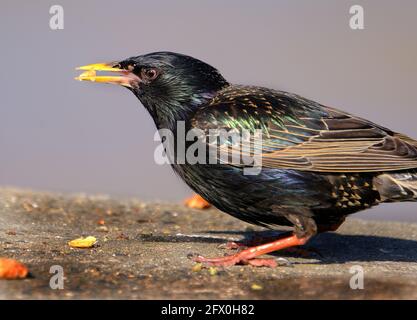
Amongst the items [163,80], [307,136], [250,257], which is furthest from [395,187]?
Result: [163,80]

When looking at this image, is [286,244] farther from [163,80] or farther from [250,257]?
[163,80]

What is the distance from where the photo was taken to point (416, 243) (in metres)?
6.60

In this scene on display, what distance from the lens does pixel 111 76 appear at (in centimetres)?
611

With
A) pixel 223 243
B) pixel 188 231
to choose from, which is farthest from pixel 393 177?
pixel 188 231

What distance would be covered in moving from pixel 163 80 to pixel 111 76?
41 centimetres

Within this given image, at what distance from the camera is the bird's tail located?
570 centimetres

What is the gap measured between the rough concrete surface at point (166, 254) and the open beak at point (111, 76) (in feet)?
4.00

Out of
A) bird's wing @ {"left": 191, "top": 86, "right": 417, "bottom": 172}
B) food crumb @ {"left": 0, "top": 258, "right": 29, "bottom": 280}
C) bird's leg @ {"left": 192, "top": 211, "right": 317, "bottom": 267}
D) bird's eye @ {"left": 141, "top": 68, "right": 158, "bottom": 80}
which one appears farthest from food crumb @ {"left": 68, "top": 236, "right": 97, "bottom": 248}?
bird's eye @ {"left": 141, "top": 68, "right": 158, "bottom": 80}

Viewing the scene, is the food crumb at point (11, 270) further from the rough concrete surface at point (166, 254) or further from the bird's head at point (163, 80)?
the bird's head at point (163, 80)

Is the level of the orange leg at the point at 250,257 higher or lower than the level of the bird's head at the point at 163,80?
lower

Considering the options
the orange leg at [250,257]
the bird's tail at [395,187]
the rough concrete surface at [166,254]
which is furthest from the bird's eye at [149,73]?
the bird's tail at [395,187]

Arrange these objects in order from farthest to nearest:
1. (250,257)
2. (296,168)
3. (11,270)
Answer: (296,168) < (250,257) < (11,270)

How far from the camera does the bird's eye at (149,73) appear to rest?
611 cm

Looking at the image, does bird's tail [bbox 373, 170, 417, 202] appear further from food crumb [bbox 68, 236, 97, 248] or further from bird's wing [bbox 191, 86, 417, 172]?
food crumb [bbox 68, 236, 97, 248]
